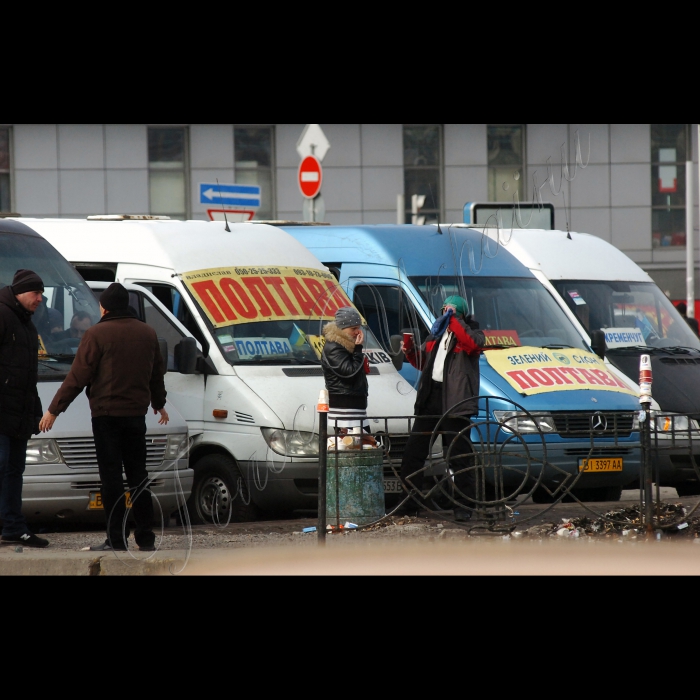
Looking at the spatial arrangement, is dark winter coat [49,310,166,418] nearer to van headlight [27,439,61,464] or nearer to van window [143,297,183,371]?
van headlight [27,439,61,464]

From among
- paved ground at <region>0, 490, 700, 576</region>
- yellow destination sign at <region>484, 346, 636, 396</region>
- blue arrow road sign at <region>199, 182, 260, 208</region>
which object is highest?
blue arrow road sign at <region>199, 182, 260, 208</region>

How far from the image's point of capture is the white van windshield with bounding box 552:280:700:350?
44.6 feet

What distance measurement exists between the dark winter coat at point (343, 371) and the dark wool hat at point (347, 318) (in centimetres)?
6

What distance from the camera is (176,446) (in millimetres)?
9930

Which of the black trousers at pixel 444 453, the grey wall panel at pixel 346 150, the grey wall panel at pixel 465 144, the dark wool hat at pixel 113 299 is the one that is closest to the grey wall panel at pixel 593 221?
the grey wall panel at pixel 465 144

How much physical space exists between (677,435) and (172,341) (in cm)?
421

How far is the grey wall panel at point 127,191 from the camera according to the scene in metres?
25.8

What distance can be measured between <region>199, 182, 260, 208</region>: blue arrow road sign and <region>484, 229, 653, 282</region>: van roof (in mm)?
3409

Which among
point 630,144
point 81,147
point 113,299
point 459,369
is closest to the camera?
point 113,299

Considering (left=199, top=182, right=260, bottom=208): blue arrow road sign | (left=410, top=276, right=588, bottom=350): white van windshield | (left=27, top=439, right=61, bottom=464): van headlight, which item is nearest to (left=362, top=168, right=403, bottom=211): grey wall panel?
(left=199, top=182, right=260, bottom=208): blue arrow road sign

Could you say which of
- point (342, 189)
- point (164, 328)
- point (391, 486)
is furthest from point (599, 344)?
point (342, 189)

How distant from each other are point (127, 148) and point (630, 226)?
1021 centimetres

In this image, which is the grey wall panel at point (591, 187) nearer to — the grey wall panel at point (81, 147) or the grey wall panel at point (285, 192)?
the grey wall panel at point (285, 192)

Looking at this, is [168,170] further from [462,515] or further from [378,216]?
[462,515]
